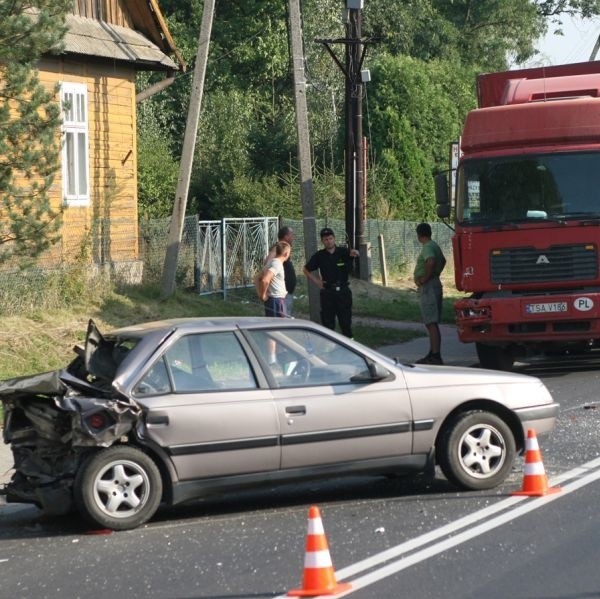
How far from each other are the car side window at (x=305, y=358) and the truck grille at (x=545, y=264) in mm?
6985

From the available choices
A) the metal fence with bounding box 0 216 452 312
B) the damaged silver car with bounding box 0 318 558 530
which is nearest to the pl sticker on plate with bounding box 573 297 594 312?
the damaged silver car with bounding box 0 318 558 530

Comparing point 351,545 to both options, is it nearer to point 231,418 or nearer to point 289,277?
point 231,418

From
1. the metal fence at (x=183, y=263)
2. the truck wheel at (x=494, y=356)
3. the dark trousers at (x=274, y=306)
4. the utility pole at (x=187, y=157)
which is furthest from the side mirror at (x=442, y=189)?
the utility pole at (x=187, y=157)

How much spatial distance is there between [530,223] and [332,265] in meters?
3.00

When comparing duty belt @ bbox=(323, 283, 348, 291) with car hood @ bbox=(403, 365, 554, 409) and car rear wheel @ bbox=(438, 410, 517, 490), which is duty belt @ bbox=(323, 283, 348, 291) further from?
car rear wheel @ bbox=(438, 410, 517, 490)

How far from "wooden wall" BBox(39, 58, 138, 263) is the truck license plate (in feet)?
27.0

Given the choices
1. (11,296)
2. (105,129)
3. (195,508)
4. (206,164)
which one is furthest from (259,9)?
(195,508)

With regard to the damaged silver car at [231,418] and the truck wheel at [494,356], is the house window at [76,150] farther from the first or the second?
the damaged silver car at [231,418]

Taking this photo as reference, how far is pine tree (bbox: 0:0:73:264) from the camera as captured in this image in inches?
610

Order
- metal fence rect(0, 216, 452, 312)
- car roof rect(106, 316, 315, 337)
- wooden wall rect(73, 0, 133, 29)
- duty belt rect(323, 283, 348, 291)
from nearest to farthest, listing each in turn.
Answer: car roof rect(106, 316, 315, 337), duty belt rect(323, 283, 348, 291), metal fence rect(0, 216, 452, 312), wooden wall rect(73, 0, 133, 29)

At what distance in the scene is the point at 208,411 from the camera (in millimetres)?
8234

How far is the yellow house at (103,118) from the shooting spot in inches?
826

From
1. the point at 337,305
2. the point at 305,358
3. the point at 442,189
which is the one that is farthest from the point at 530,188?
the point at 305,358

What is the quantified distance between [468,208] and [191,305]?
295 inches
